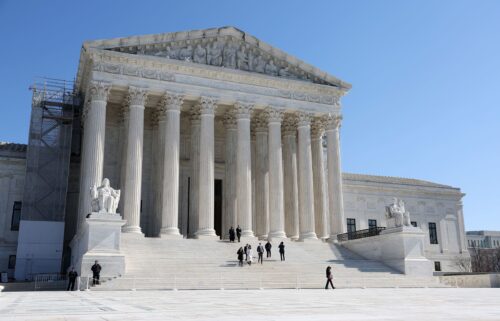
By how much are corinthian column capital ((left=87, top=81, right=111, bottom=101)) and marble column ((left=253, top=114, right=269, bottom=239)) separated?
1391 cm

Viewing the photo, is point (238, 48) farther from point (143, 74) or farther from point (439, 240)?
point (439, 240)

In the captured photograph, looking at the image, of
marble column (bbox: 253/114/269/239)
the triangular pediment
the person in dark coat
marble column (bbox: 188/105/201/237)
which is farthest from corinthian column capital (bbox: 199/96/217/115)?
the person in dark coat

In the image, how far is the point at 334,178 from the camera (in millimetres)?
45438

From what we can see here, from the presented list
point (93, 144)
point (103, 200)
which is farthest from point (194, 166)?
point (103, 200)

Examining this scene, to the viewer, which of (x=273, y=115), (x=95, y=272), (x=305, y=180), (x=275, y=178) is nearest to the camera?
(x=95, y=272)

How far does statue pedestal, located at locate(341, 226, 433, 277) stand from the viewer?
115 feet

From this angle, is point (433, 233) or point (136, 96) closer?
point (136, 96)

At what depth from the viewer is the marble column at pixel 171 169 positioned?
126 ft

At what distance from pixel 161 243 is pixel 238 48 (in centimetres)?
1871

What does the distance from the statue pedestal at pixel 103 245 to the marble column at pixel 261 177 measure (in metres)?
16.3

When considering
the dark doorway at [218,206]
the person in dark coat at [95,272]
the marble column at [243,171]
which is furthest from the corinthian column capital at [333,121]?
the person in dark coat at [95,272]

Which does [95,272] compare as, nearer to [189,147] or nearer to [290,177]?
[189,147]

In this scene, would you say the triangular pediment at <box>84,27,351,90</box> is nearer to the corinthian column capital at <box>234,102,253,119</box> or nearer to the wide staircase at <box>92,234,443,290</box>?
the corinthian column capital at <box>234,102,253,119</box>

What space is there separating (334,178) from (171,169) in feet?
48.7
